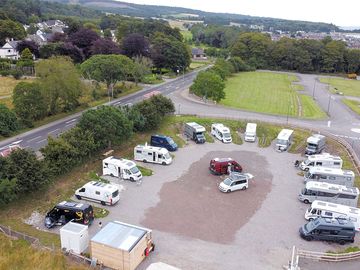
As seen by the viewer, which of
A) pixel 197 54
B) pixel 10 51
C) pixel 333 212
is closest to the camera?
pixel 333 212

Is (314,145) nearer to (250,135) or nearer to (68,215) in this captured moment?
(250,135)

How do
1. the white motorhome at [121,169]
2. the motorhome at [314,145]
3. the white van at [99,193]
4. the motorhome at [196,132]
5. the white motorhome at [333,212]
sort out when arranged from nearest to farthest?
the white motorhome at [333,212] < the white van at [99,193] < the white motorhome at [121,169] < the motorhome at [314,145] < the motorhome at [196,132]

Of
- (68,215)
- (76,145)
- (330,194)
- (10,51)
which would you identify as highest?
(76,145)

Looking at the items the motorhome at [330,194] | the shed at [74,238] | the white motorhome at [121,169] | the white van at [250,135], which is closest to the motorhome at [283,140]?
the white van at [250,135]

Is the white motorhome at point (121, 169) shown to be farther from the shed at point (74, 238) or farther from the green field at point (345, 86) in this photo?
the green field at point (345, 86)

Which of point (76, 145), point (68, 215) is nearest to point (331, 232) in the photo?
point (68, 215)

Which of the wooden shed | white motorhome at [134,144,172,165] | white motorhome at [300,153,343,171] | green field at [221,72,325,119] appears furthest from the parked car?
green field at [221,72,325,119]
